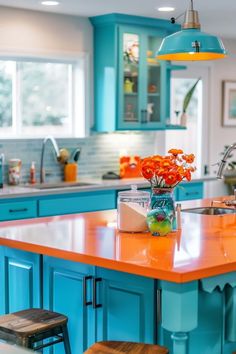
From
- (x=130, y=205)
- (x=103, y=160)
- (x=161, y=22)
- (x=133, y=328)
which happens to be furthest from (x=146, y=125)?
(x=133, y=328)

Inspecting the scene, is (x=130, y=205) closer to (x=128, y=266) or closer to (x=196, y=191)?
(x=128, y=266)

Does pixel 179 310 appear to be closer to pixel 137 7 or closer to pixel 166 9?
pixel 137 7

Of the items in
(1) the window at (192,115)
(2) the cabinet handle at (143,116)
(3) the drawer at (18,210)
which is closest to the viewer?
(3) the drawer at (18,210)

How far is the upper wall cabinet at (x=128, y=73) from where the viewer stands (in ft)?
20.9

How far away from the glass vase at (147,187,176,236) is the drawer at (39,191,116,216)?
6.83 feet

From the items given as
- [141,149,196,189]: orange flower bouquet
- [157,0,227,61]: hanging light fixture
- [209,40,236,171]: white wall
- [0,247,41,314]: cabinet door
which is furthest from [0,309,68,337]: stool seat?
[209,40,236,171]: white wall

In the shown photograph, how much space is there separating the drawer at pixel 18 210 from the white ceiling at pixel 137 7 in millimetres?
1636

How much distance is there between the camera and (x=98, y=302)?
328 centimetres

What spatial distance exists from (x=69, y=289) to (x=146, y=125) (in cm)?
342

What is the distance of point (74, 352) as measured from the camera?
3459 mm

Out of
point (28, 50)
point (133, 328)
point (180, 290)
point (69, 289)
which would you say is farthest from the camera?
point (28, 50)

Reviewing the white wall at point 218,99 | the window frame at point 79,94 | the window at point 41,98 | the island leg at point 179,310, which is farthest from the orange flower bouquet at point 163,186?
the white wall at point 218,99

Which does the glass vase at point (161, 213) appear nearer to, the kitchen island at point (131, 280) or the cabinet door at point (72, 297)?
the kitchen island at point (131, 280)

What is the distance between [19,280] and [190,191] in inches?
129
